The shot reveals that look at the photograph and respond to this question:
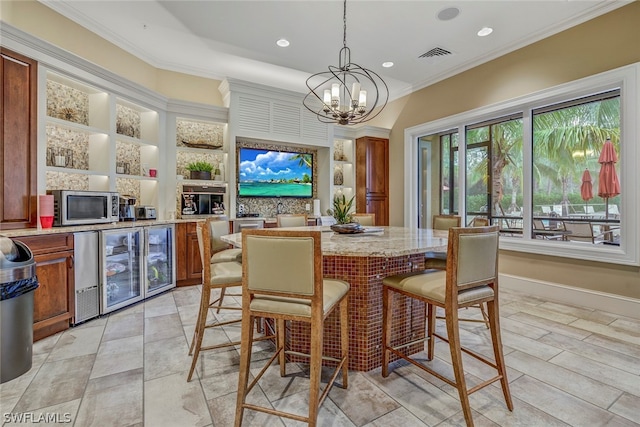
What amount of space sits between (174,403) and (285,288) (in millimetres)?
1050

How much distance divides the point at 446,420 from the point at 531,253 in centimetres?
318

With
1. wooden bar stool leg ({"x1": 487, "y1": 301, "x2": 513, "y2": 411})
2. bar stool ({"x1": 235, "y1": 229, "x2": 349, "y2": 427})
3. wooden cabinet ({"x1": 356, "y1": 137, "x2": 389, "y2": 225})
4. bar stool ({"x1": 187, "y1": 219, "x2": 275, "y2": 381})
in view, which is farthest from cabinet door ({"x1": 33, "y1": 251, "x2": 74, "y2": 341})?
wooden cabinet ({"x1": 356, "y1": 137, "x2": 389, "y2": 225})

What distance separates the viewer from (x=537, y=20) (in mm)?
3486

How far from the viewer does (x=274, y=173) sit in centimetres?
547

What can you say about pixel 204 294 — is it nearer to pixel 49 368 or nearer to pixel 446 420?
pixel 49 368

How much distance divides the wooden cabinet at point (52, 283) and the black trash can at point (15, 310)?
39 cm

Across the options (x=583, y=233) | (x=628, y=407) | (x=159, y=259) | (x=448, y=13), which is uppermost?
(x=448, y=13)

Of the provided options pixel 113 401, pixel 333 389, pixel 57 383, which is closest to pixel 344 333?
pixel 333 389

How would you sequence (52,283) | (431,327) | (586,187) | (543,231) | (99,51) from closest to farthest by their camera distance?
1. (431,327)
2. (52,283)
3. (586,187)
4. (99,51)
5. (543,231)

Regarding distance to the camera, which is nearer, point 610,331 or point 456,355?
point 456,355

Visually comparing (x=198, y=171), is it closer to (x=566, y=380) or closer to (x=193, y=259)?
(x=193, y=259)

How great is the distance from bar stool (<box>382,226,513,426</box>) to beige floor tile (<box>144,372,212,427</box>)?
121 cm

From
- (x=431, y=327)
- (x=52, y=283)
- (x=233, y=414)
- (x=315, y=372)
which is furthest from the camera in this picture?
(x=52, y=283)

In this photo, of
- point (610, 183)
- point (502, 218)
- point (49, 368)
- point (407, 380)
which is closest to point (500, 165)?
point (502, 218)
